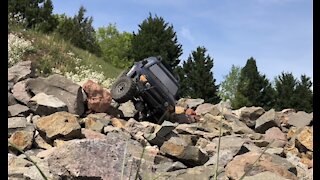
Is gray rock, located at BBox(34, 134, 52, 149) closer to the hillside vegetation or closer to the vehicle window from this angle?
the vehicle window

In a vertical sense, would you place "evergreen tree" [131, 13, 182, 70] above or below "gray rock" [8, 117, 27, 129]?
→ above

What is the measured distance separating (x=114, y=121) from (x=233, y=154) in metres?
2.80

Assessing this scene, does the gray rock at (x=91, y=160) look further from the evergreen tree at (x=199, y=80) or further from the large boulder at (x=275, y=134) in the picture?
the evergreen tree at (x=199, y=80)

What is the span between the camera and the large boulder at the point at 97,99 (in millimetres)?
9570

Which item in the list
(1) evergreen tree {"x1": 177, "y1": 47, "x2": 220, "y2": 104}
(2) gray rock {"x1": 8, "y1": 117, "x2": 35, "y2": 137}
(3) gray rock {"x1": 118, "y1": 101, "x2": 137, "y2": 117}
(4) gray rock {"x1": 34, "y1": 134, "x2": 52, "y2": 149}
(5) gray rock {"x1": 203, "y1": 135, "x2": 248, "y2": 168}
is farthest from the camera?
(1) evergreen tree {"x1": 177, "y1": 47, "x2": 220, "y2": 104}

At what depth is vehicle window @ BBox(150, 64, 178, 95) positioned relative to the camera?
11.0 metres

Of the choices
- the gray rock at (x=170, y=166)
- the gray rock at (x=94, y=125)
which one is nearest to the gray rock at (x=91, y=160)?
the gray rock at (x=170, y=166)

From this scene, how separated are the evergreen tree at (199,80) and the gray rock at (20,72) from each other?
1407 cm

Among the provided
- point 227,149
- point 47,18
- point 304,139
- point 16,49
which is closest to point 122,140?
point 227,149

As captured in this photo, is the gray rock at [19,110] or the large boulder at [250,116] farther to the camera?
the large boulder at [250,116]

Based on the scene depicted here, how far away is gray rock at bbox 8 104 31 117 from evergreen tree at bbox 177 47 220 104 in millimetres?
15987

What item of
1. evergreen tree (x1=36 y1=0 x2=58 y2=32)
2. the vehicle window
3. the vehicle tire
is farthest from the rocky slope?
evergreen tree (x1=36 y1=0 x2=58 y2=32)
